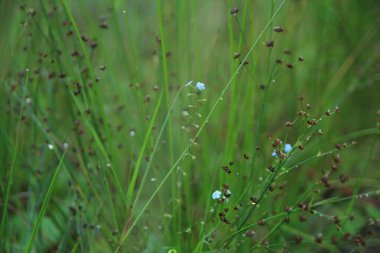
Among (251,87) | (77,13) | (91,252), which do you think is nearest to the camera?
(91,252)

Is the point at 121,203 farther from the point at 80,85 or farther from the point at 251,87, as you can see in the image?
the point at 251,87

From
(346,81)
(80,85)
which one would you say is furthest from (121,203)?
(346,81)

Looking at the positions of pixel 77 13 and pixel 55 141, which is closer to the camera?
pixel 55 141

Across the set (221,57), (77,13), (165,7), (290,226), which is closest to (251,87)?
(290,226)

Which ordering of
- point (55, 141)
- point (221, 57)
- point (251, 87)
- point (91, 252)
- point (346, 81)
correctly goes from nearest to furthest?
point (91, 252) → point (251, 87) → point (55, 141) → point (346, 81) → point (221, 57)

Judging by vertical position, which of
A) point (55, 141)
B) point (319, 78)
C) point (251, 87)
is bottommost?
point (55, 141)

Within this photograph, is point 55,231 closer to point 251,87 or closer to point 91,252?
point 91,252

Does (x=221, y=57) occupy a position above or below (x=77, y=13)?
below
